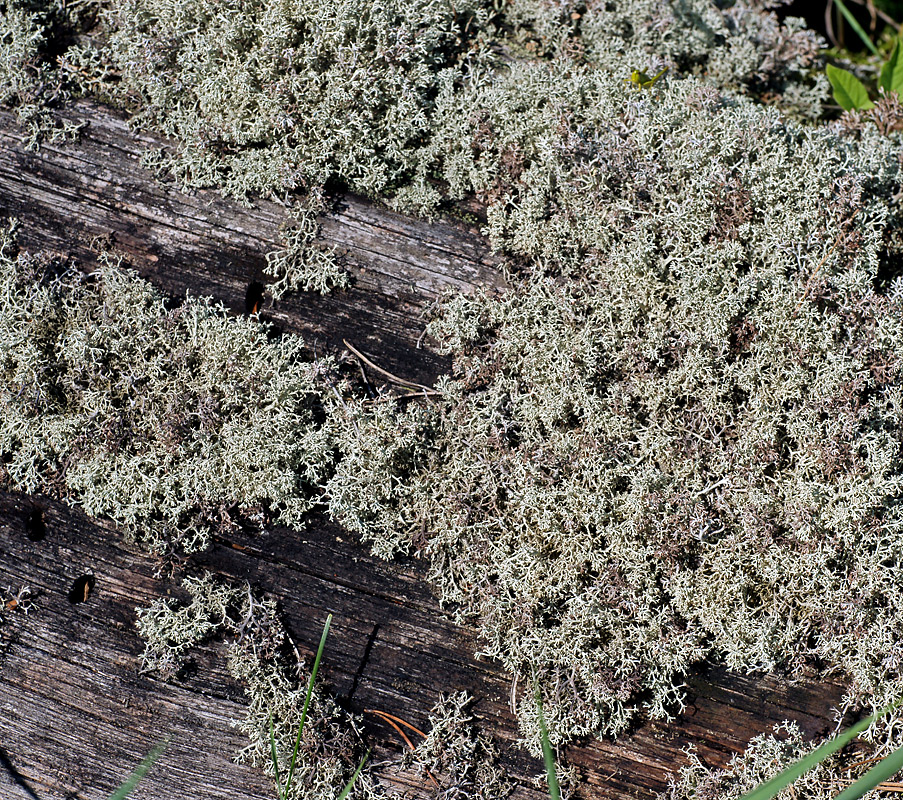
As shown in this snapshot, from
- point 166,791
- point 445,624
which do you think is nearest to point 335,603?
point 445,624

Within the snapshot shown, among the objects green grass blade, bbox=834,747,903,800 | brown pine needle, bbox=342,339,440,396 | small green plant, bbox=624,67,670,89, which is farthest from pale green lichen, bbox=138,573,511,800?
small green plant, bbox=624,67,670,89

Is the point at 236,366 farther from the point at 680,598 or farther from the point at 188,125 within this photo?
the point at 680,598

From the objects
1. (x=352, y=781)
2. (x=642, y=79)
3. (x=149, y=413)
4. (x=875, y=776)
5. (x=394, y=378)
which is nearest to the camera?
(x=875, y=776)

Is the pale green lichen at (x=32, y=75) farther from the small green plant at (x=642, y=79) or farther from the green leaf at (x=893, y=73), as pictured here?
the green leaf at (x=893, y=73)

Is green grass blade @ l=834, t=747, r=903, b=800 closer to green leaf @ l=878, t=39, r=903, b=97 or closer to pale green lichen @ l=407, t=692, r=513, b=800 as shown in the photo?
pale green lichen @ l=407, t=692, r=513, b=800

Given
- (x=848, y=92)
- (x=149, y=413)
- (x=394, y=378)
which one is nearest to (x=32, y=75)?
(x=149, y=413)

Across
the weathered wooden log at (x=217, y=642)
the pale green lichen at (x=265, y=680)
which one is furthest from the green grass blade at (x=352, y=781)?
the weathered wooden log at (x=217, y=642)

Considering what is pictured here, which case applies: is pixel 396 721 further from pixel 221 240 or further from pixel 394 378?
pixel 221 240
